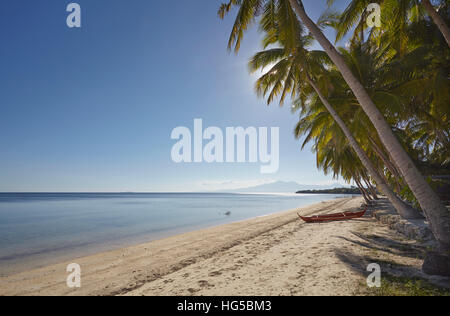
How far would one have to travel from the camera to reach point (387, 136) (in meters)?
4.82

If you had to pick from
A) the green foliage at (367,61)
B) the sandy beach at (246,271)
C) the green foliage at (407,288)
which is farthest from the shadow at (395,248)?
the green foliage at (367,61)

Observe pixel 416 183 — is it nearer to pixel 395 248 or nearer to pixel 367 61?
pixel 395 248

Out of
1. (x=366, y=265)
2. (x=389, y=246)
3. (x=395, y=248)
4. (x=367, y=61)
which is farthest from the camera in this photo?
(x=367, y=61)

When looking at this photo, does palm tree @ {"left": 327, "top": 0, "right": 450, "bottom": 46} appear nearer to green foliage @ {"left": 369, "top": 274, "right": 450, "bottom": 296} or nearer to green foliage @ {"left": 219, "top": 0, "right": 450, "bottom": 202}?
green foliage @ {"left": 219, "top": 0, "right": 450, "bottom": 202}

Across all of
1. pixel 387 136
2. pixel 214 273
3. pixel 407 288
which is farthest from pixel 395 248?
pixel 214 273

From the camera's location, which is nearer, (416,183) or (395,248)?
(416,183)

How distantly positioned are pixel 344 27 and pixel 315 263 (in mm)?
7938

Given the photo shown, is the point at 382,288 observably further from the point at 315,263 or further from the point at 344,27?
the point at 344,27

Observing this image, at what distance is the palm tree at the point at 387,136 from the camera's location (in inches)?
166

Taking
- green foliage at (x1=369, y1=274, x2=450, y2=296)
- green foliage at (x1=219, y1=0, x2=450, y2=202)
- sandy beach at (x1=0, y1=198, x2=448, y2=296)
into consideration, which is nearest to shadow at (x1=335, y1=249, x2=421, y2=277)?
sandy beach at (x1=0, y1=198, x2=448, y2=296)

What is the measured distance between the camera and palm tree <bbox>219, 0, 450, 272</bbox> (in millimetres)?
4215

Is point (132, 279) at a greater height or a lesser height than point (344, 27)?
lesser

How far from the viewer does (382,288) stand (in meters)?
3.32
